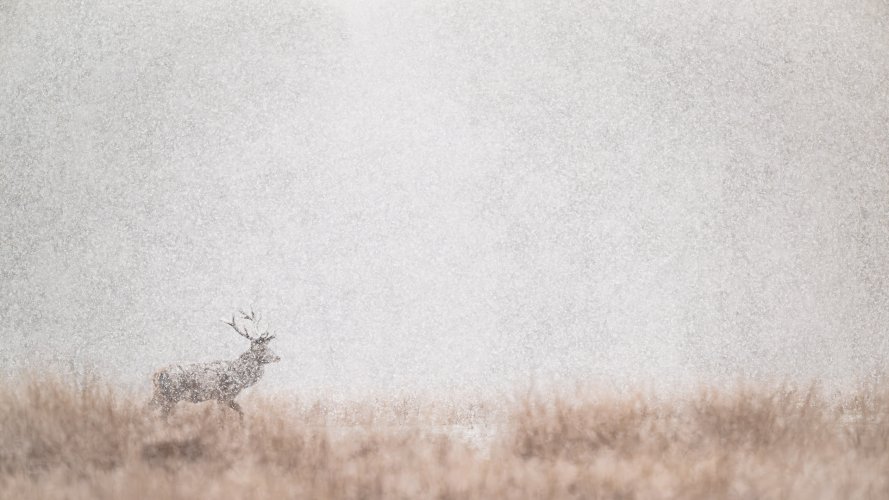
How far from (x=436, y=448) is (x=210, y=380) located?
27.5 inches

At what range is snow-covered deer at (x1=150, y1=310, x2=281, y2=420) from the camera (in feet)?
5.99

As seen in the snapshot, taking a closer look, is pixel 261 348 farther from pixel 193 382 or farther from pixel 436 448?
pixel 436 448

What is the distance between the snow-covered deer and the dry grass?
4cm

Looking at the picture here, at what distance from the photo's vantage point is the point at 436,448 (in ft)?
5.32

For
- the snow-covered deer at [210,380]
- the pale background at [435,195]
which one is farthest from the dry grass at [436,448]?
the pale background at [435,195]

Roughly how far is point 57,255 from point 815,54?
9.65 ft

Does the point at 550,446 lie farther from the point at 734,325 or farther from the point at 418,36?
the point at 418,36

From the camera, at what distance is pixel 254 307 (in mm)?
2178

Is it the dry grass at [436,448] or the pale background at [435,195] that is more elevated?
the pale background at [435,195]

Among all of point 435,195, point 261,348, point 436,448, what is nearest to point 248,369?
point 261,348

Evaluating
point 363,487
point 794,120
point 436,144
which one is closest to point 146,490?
point 363,487

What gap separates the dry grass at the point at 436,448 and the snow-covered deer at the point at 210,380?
4cm

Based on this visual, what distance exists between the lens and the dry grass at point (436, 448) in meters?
1.41

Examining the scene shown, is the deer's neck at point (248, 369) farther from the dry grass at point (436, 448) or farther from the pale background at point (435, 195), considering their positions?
the pale background at point (435, 195)
